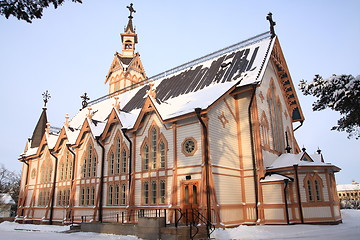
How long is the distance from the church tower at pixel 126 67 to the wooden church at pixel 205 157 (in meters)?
14.5

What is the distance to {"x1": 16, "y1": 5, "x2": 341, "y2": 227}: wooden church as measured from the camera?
18.7 metres

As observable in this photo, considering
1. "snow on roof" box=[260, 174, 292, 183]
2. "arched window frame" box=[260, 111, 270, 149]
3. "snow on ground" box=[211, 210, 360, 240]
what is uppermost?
"arched window frame" box=[260, 111, 270, 149]

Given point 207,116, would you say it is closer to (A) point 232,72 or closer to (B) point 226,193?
(B) point 226,193

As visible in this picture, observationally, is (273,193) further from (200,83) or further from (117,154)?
(117,154)

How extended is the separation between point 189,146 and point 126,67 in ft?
93.1

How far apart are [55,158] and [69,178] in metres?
3.37

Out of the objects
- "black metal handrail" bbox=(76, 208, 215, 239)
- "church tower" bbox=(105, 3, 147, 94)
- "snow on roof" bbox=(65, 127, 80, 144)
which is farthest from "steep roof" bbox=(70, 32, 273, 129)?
"church tower" bbox=(105, 3, 147, 94)

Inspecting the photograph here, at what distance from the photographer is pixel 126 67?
44.7 meters

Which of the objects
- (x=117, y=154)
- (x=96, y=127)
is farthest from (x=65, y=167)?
(x=117, y=154)

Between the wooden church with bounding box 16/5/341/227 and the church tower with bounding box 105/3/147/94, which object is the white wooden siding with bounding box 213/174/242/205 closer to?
the wooden church with bounding box 16/5/341/227

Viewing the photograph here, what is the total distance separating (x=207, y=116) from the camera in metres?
18.9

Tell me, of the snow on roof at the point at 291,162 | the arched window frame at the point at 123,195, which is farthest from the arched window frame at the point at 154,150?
the snow on roof at the point at 291,162

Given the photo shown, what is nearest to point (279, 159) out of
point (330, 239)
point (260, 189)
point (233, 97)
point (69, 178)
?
point (260, 189)

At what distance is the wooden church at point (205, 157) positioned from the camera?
61.4 feet
